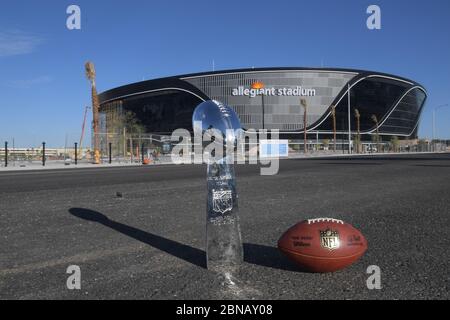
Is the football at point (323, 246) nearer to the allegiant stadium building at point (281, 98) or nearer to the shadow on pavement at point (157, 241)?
the shadow on pavement at point (157, 241)

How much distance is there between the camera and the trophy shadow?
4762 mm

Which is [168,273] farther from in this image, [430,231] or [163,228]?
[430,231]

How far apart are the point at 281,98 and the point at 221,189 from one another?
338ft

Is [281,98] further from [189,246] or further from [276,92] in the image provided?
[189,246]

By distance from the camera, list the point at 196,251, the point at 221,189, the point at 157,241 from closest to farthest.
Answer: the point at 221,189 → the point at 196,251 → the point at 157,241

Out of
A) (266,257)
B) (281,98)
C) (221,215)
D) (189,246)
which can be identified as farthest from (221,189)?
(281,98)

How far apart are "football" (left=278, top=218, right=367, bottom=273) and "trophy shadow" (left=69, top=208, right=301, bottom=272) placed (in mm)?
254

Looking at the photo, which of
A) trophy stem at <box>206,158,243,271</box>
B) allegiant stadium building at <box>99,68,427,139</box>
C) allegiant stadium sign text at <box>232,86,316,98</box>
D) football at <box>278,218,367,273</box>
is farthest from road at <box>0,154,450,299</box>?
allegiant stadium sign text at <box>232,86,316,98</box>

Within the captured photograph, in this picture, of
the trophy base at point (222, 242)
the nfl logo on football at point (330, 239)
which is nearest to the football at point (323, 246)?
the nfl logo on football at point (330, 239)

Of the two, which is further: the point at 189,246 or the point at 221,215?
the point at 189,246

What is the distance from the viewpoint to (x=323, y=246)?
4.21m

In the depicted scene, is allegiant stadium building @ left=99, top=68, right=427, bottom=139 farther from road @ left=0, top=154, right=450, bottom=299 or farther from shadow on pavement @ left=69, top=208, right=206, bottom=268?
shadow on pavement @ left=69, top=208, right=206, bottom=268

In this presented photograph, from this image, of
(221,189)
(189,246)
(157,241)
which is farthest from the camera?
(157,241)

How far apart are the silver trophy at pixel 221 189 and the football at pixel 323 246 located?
0.62 m
